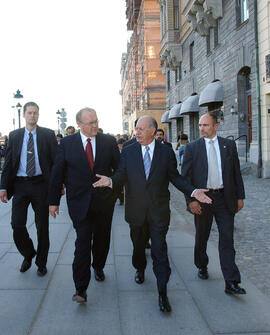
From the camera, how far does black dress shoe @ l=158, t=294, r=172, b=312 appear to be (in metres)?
3.64

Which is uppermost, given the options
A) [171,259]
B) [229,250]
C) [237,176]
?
[237,176]

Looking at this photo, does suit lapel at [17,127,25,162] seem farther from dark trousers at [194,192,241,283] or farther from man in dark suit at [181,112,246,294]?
dark trousers at [194,192,241,283]

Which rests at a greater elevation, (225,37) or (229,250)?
(225,37)

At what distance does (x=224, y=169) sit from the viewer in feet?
14.0

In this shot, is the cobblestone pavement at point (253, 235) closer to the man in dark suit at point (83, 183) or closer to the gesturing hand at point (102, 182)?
the man in dark suit at point (83, 183)

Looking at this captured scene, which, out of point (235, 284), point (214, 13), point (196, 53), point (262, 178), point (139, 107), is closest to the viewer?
point (235, 284)

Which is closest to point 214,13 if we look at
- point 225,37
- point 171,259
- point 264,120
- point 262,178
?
point 225,37

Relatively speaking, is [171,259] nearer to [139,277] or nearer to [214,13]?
[139,277]

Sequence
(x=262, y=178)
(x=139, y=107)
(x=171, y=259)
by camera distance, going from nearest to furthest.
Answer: (x=171, y=259) → (x=262, y=178) → (x=139, y=107)

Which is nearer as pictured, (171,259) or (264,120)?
(171,259)

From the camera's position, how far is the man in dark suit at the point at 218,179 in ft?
13.8

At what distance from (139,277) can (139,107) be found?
53296mm

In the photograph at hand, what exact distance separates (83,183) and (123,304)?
3.99 feet

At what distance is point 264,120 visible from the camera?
14.8 m
